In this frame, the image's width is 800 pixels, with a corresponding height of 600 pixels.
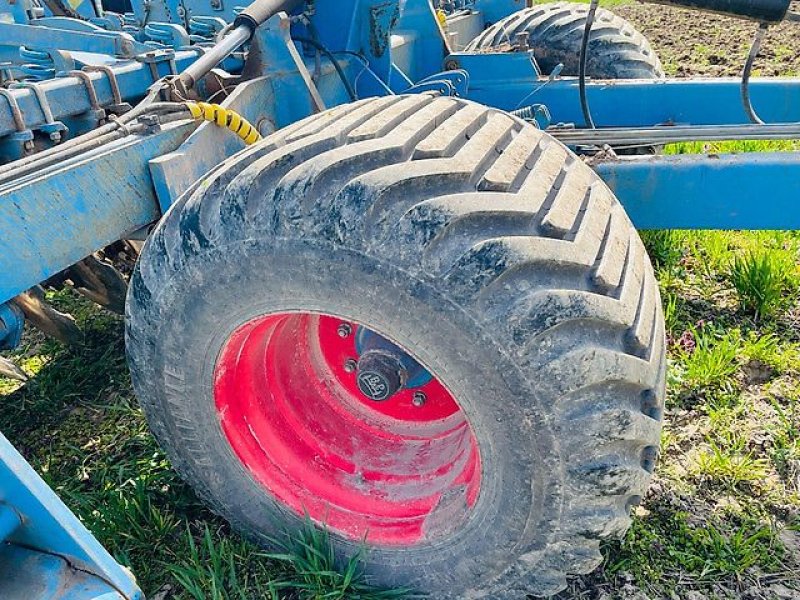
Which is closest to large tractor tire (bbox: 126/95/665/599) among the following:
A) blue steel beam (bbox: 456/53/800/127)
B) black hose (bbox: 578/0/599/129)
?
black hose (bbox: 578/0/599/129)

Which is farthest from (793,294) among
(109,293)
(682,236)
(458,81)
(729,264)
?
(109,293)

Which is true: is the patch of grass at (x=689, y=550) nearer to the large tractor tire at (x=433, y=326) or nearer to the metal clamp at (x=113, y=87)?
the large tractor tire at (x=433, y=326)

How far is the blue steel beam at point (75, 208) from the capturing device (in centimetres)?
191

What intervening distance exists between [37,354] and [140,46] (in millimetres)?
1467

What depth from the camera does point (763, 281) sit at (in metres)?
3.19

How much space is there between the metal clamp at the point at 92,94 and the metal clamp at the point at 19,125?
0.94 ft

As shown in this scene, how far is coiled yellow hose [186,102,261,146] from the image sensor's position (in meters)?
2.30

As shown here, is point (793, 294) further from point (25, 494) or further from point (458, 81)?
point (25, 494)

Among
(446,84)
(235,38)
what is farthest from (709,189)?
(235,38)

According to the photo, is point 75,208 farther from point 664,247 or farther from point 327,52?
point 664,247

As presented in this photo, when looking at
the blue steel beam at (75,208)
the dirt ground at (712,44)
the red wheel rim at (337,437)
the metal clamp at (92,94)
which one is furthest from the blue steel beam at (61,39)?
the dirt ground at (712,44)

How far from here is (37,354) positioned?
3.40 metres

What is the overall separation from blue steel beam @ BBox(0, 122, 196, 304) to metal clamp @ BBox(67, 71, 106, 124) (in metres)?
0.48

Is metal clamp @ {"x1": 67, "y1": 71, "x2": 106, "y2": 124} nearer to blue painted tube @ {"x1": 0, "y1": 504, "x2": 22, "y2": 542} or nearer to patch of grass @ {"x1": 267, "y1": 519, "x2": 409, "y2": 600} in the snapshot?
blue painted tube @ {"x1": 0, "y1": 504, "x2": 22, "y2": 542}
